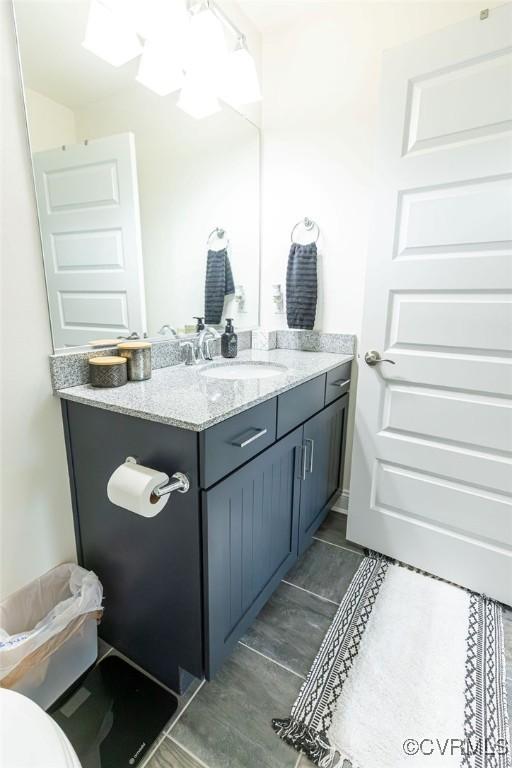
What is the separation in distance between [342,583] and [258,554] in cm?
59

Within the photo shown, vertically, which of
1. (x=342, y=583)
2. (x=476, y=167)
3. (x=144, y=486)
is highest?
(x=476, y=167)

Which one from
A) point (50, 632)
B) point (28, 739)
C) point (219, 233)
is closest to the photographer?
point (28, 739)

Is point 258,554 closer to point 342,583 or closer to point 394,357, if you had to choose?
point 342,583

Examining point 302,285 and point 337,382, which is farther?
point 302,285

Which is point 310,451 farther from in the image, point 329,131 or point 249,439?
point 329,131

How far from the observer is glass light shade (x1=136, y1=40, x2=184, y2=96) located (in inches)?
49.8

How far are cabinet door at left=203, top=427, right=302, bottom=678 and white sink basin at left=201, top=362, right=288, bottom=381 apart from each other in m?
0.35

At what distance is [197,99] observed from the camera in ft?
5.02

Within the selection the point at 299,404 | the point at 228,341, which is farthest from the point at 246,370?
the point at 299,404

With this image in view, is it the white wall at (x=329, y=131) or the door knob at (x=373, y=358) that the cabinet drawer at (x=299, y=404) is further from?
the white wall at (x=329, y=131)

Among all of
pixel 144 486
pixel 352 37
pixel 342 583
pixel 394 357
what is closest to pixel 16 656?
pixel 144 486

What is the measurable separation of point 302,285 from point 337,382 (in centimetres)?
55

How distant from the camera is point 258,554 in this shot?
3.98 feet

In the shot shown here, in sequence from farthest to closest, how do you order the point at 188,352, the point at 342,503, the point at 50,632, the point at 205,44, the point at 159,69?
the point at 342,503 < the point at 188,352 < the point at 205,44 < the point at 159,69 < the point at 50,632
